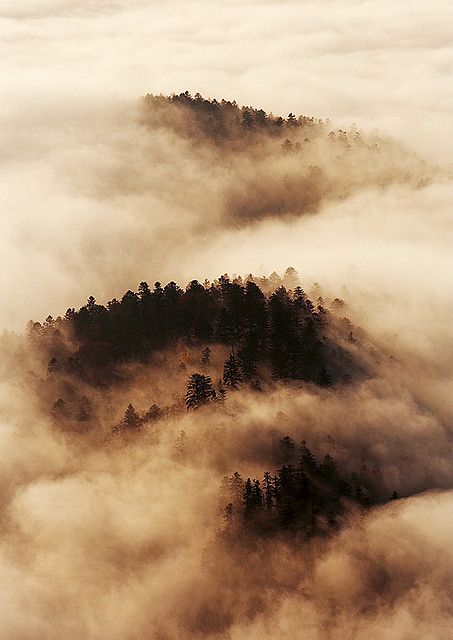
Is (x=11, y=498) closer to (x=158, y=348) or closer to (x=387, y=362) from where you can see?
(x=158, y=348)

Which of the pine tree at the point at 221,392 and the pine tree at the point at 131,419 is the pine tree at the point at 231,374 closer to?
the pine tree at the point at 221,392

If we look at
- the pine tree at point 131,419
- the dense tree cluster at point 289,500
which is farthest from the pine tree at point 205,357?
the dense tree cluster at point 289,500

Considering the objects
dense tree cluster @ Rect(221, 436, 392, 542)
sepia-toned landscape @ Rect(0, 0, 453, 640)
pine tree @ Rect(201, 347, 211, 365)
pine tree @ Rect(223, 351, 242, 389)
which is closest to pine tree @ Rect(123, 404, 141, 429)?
sepia-toned landscape @ Rect(0, 0, 453, 640)

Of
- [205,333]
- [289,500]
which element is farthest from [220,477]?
[205,333]

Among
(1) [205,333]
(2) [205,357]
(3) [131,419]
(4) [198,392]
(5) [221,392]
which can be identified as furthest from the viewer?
(1) [205,333]

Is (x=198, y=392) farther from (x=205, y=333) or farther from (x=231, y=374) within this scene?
(x=205, y=333)

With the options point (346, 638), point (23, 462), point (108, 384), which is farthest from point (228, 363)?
point (346, 638)

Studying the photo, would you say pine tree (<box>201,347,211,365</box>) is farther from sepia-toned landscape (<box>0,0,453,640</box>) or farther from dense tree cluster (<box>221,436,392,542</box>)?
dense tree cluster (<box>221,436,392,542</box>)
